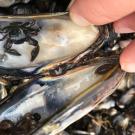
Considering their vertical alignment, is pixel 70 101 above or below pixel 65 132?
above

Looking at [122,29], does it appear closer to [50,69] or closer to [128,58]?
[128,58]

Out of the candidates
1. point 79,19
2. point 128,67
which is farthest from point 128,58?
point 79,19

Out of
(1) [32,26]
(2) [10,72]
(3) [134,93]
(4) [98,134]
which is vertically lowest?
(4) [98,134]

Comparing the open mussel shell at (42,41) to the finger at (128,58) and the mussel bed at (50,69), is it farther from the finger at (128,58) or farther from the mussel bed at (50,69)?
the finger at (128,58)

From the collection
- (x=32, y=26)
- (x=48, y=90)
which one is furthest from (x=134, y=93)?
(x=32, y=26)

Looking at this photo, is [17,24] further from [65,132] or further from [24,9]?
[65,132]

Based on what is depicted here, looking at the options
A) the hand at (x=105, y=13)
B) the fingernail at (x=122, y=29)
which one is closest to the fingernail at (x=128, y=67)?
the hand at (x=105, y=13)

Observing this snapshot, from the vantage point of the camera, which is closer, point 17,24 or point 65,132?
point 17,24
